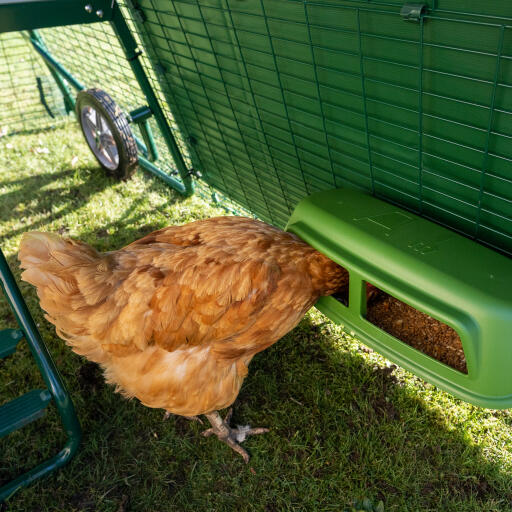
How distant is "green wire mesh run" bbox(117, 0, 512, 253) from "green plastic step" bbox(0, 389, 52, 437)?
1.56 meters

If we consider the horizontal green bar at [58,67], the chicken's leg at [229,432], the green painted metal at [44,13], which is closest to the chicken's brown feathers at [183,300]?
the chicken's leg at [229,432]

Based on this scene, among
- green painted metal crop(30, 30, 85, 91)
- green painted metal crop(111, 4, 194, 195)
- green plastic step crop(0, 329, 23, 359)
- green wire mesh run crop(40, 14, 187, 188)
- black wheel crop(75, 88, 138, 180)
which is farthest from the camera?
green painted metal crop(30, 30, 85, 91)

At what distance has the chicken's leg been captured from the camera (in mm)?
1954

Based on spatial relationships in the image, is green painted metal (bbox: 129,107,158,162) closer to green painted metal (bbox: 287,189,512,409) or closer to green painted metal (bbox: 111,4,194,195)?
green painted metal (bbox: 111,4,194,195)

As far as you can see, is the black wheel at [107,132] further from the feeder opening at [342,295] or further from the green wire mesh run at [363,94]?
the feeder opening at [342,295]

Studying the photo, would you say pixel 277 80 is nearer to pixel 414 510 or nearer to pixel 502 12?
pixel 502 12

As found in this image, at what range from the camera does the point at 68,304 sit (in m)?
1.63

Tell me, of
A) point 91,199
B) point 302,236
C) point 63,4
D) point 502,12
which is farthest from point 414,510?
point 91,199

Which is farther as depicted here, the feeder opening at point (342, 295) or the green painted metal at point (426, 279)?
the feeder opening at point (342, 295)

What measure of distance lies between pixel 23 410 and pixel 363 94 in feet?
6.13

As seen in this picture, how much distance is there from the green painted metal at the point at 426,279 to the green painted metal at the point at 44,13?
178 cm

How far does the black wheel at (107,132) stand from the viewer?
10.8ft

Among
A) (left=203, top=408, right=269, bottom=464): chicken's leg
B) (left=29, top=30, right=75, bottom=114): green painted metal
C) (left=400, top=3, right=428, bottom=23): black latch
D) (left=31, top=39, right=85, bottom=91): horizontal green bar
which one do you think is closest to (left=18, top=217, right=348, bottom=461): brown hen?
(left=203, top=408, right=269, bottom=464): chicken's leg

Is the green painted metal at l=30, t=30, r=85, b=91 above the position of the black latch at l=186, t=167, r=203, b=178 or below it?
above
